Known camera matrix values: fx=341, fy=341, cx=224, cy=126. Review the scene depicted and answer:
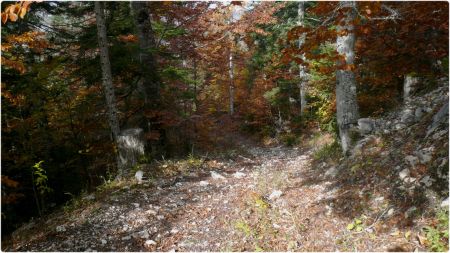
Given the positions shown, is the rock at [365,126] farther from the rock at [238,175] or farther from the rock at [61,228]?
the rock at [61,228]

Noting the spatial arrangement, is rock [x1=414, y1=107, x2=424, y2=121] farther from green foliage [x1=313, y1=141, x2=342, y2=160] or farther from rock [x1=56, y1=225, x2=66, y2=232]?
rock [x1=56, y1=225, x2=66, y2=232]

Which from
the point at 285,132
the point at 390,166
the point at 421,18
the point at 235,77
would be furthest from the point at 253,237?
the point at 235,77

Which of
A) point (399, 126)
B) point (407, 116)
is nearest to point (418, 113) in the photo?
point (407, 116)

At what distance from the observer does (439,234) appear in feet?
14.0

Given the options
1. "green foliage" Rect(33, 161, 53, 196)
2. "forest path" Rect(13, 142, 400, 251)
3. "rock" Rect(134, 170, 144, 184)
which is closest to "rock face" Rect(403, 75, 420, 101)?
"forest path" Rect(13, 142, 400, 251)

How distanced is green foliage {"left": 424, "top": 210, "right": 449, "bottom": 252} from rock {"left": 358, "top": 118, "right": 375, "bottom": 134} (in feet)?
12.9

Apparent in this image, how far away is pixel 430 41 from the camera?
8.94 m

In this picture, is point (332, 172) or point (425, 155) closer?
point (425, 155)

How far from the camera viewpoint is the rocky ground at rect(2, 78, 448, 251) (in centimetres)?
496

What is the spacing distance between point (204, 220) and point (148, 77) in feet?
21.2

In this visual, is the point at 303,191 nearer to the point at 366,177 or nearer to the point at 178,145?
the point at 366,177

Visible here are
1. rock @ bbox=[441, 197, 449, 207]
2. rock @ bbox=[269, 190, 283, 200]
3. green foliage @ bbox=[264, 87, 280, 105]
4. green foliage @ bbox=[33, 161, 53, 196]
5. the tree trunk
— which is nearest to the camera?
rock @ bbox=[441, 197, 449, 207]

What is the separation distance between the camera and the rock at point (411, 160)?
5.64 metres

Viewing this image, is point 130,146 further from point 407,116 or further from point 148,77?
point 407,116
